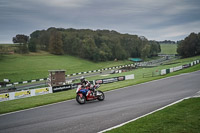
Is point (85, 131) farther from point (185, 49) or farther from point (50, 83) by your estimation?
point (185, 49)

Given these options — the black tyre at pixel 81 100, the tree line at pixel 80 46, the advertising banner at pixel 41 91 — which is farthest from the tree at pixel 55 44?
the black tyre at pixel 81 100

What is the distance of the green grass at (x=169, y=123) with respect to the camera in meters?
6.87

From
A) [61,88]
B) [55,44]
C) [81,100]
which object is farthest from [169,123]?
[55,44]

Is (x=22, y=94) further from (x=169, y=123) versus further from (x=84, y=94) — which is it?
(x=169, y=123)

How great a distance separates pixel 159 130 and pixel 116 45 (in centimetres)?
9650

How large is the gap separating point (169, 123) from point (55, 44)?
86.1m

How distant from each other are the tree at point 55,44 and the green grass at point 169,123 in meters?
83.5

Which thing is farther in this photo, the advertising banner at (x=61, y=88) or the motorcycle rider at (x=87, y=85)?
the advertising banner at (x=61, y=88)

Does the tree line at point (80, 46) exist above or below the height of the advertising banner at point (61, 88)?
above

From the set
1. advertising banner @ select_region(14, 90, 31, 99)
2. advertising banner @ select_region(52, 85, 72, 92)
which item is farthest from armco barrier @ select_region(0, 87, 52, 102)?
advertising banner @ select_region(52, 85, 72, 92)

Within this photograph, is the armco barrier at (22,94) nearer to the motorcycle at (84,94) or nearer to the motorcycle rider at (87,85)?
the motorcycle at (84,94)

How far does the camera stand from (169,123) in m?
7.54

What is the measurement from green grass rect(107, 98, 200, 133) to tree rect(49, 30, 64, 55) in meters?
83.5

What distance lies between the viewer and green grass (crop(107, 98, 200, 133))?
6.87 m
